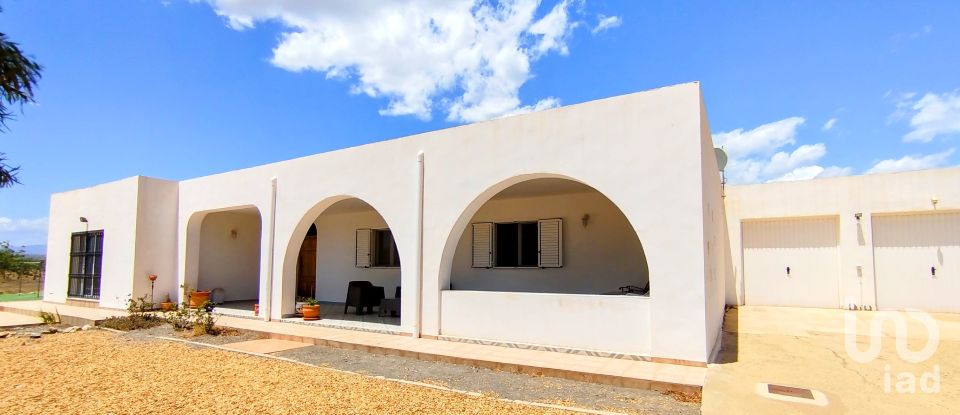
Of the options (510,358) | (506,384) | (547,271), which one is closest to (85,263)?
(547,271)

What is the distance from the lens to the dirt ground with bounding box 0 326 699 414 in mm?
4809

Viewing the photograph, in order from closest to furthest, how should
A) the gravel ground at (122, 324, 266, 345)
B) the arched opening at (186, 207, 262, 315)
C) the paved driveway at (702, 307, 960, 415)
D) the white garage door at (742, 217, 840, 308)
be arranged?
the paved driveway at (702, 307, 960, 415) < the gravel ground at (122, 324, 266, 345) < the white garage door at (742, 217, 840, 308) < the arched opening at (186, 207, 262, 315)

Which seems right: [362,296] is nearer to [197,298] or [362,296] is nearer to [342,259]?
[342,259]

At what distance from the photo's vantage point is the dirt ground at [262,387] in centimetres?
481

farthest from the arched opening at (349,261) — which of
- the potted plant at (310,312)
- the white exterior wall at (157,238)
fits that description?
the white exterior wall at (157,238)

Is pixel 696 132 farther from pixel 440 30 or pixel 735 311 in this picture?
pixel 735 311

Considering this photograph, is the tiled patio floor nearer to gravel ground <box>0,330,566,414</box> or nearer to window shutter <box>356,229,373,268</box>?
gravel ground <box>0,330,566,414</box>

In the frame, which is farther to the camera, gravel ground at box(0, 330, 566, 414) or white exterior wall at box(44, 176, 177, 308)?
white exterior wall at box(44, 176, 177, 308)

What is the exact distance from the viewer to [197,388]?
555 cm

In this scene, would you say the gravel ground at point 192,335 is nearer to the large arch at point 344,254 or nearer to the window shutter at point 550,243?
the large arch at point 344,254

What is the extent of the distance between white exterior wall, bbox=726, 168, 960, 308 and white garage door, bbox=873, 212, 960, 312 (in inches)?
4.5

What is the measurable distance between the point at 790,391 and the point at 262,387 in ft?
18.6

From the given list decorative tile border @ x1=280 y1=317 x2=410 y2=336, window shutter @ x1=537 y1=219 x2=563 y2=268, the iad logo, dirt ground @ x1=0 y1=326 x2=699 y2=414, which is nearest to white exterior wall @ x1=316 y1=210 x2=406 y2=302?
decorative tile border @ x1=280 y1=317 x2=410 y2=336

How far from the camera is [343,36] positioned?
10047 mm
